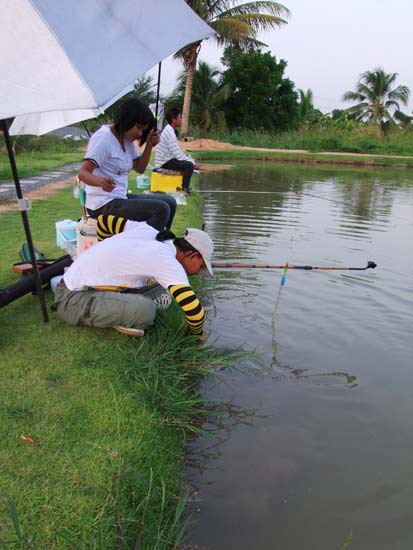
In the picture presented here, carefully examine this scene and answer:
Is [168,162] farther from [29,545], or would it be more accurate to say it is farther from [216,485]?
[29,545]

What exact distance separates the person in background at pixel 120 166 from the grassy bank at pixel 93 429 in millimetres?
786

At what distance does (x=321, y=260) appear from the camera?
254 inches

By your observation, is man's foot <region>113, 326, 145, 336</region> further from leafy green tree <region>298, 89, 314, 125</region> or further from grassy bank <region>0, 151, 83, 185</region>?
leafy green tree <region>298, 89, 314, 125</region>

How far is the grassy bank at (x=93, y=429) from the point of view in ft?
5.62

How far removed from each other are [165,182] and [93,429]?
5512 millimetres

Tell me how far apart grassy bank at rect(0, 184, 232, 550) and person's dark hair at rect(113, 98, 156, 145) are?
1.31 m

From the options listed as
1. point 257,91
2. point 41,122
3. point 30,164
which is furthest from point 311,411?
point 257,91

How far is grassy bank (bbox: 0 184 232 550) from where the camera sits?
1.71 m

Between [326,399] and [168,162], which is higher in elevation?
[168,162]

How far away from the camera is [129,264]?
2861 mm

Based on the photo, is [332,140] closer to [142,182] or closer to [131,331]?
[142,182]

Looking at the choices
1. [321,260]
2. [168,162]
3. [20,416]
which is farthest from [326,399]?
[168,162]

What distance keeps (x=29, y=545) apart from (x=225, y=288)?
12.3 ft

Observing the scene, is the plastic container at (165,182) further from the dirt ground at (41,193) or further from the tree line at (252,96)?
the tree line at (252,96)
